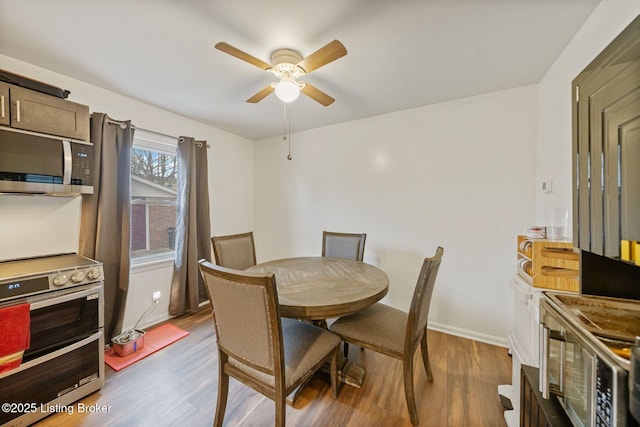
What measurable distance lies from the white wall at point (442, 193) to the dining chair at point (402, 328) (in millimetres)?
987

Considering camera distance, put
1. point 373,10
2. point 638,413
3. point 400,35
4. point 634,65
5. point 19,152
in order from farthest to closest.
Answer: point 19,152 → point 400,35 → point 373,10 → point 634,65 → point 638,413

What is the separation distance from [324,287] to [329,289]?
0.17ft

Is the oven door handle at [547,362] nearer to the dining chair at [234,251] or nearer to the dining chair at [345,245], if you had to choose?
the dining chair at [345,245]

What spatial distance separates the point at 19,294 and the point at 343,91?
268 centimetres

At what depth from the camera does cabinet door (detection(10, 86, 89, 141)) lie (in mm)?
1544

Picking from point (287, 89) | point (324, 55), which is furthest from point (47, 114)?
point (324, 55)

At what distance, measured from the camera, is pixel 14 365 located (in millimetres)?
1306

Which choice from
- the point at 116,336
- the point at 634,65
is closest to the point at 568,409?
the point at 634,65

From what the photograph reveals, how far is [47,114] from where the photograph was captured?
167 centimetres

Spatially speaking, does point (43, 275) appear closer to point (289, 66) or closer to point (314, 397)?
point (314, 397)

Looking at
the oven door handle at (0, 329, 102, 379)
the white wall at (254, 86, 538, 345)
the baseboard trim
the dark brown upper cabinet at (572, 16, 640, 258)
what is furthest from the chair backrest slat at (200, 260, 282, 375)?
the baseboard trim

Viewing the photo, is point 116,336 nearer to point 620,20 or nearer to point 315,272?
point 315,272

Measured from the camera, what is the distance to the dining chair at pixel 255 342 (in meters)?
1.08

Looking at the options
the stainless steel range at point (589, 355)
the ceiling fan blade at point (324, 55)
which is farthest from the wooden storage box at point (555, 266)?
the ceiling fan blade at point (324, 55)
